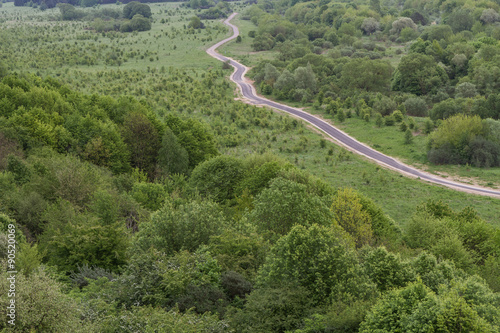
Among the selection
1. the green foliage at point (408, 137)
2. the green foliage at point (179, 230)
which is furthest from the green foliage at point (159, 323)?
the green foliage at point (408, 137)

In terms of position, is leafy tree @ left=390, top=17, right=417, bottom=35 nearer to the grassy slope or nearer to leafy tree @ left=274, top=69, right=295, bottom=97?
leafy tree @ left=274, top=69, right=295, bottom=97

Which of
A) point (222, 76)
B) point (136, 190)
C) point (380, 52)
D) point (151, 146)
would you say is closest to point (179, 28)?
point (222, 76)

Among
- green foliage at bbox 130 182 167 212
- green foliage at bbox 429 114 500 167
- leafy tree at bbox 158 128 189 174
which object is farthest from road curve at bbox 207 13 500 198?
green foliage at bbox 130 182 167 212

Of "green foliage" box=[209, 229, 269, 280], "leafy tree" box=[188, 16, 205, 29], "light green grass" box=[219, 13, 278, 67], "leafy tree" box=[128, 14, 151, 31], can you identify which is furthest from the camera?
"leafy tree" box=[188, 16, 205, 29]

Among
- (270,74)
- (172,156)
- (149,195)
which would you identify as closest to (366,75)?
(270,74)

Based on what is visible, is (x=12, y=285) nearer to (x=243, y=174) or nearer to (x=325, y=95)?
(x=243, y=174)

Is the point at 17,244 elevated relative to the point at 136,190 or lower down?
elevated

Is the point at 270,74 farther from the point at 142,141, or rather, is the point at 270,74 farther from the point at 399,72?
the point at 142,141
